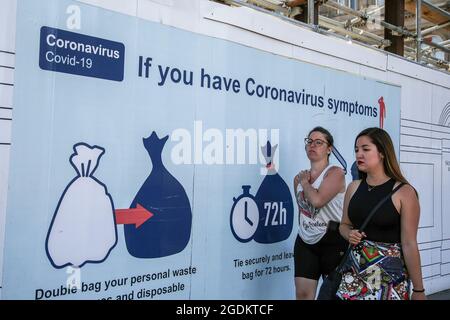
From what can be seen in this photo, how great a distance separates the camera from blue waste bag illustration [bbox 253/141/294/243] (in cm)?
439

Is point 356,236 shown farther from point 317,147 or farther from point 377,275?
point 317,147

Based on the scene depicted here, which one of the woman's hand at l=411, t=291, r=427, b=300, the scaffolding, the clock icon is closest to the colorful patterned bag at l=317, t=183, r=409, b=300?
the woman's hand at l=411, t=291, r=427, b=300

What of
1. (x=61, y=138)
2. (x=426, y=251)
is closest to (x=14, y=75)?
(x=61, y=138)

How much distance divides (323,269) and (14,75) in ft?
8.77

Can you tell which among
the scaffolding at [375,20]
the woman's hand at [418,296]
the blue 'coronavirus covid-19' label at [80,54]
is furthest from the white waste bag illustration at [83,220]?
the scaffolding at [375,20]

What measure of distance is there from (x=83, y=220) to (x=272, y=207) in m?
1.86

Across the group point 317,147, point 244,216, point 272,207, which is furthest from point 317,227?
point 317,147

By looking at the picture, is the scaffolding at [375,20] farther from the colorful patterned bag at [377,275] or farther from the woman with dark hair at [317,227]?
the colorful patterned bag at [377,275]

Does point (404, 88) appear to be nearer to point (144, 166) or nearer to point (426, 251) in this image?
point (426, 251)

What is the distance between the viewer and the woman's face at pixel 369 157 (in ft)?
10.2

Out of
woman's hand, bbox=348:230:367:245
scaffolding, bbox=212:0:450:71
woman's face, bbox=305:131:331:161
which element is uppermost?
scaffolding, bbox=212:0:450:71

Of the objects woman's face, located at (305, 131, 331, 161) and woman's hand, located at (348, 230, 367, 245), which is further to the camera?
woman's face, located at (305, 131, 331, 161)

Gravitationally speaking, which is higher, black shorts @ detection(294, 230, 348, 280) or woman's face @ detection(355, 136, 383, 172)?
woman's face @ detection(355, 136, 383, 172)

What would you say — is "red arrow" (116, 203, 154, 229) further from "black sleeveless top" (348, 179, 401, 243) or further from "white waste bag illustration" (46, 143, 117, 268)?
"black sleeveless top" (348, 179, 401, 243)
